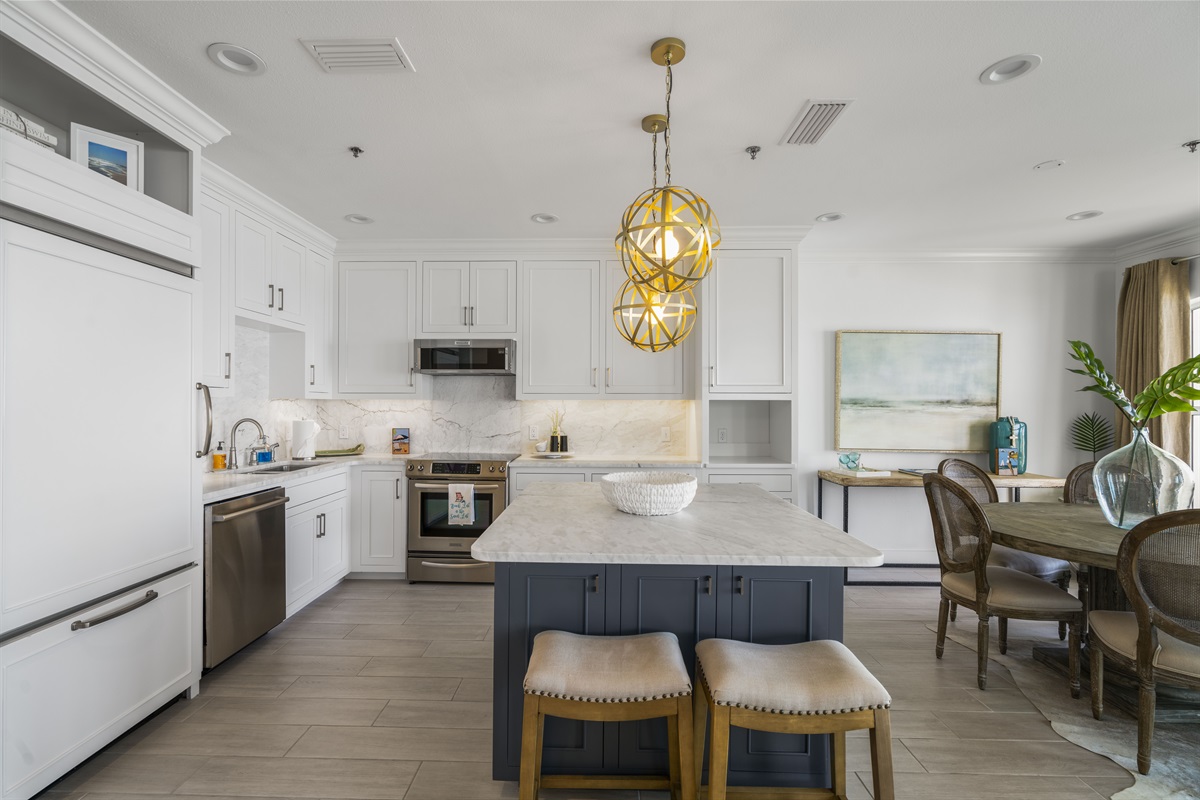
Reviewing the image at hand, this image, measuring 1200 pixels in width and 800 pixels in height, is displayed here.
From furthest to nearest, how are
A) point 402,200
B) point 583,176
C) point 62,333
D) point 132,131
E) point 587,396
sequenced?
point 587,396 < point 402,200 < point 583,176 < point 132,131 < point 62,333

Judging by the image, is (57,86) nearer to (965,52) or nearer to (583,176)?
(583,176)

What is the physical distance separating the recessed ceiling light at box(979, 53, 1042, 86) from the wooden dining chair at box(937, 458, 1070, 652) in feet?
6.59

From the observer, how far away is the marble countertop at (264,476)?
2811mm

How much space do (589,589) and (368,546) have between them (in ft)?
9.77

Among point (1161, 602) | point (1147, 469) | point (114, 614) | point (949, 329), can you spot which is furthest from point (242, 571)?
point (949, 329)

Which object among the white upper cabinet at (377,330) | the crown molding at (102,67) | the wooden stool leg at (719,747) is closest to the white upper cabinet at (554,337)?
the white upper cabinet at (377,330)

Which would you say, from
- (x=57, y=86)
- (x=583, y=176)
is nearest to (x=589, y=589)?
(x=583, y=176)

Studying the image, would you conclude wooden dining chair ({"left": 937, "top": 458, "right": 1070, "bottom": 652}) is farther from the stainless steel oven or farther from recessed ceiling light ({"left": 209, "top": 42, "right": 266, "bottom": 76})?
recessed ceiling light ({"left": 209, "top": 42, "right": 266, "bottom": 76})

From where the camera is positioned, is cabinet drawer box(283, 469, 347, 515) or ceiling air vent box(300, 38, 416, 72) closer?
ceiling air vent box(300, 38, 416, 72)

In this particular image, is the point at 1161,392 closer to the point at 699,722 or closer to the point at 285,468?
the point at 699,722

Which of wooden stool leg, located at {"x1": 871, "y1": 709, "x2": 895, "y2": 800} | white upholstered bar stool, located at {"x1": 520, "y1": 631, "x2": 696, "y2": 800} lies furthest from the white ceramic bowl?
wooden stool leg, located at {"x1": 871, "y1": 709, "x2": 895, "y2": 800}

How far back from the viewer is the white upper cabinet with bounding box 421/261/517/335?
4516 millimetres

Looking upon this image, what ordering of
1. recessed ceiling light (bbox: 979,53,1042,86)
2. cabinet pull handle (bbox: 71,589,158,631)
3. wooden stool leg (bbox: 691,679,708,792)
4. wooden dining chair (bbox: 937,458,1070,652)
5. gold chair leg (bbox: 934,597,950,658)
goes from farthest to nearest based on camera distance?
wooden dining chair (bbox: 937,458,1070,652), gold chair leg (bbox: 934,597,950,658), recessed ceiling light (bbox: 979,53,1042,86), cabinet pull handle (bbox: 71,589,158,631), wooden stool leg (bbox: 691,679,708,792)

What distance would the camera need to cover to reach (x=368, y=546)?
4.35 metres
